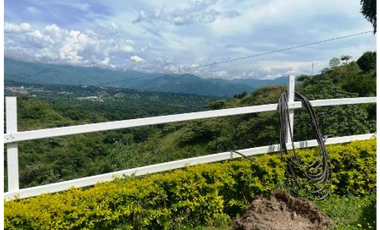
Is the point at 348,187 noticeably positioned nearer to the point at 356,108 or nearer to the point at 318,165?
the point at 318,165

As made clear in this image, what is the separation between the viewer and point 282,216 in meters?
4.42

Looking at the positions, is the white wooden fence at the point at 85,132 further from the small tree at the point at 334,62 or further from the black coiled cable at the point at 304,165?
the small tree at the point at 334,62

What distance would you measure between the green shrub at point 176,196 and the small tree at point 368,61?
1635 cm

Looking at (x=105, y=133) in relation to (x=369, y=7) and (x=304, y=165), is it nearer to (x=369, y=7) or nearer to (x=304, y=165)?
(x=304, y=165)

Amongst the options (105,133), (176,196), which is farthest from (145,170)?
(105,133)

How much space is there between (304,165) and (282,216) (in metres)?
1.03

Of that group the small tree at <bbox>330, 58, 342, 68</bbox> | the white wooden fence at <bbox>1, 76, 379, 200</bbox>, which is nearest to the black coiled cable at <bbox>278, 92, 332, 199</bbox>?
the white wooden fence at <bbox>1, 76, 379, 200</bbox>

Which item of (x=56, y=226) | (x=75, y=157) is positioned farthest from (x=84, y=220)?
(x=75, y=157)

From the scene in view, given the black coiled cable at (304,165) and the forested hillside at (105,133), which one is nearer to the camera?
the black coiled cable at (304,165)

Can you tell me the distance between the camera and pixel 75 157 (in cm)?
892

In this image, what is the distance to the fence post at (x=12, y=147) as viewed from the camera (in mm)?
3410

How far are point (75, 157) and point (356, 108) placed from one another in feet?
21.5

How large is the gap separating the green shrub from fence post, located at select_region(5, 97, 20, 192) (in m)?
0.21

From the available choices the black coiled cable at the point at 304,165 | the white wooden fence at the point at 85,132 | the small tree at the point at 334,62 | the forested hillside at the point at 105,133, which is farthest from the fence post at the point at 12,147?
the small tree at the point at 334,62
